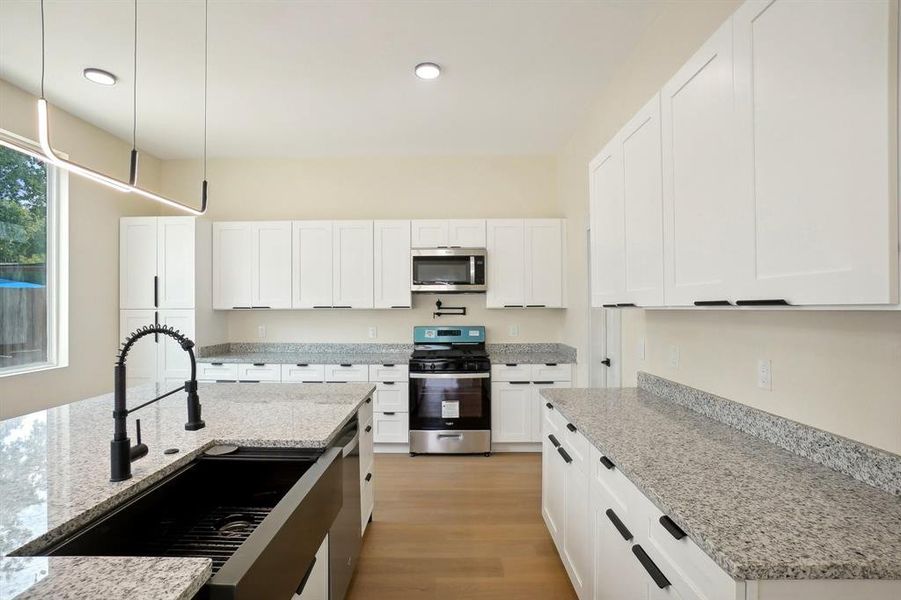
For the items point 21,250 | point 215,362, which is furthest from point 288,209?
point 21,250

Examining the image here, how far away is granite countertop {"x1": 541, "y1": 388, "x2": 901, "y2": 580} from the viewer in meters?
0.81

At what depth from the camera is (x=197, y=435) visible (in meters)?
1.52

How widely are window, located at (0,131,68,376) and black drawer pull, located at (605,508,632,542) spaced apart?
414 centimetres

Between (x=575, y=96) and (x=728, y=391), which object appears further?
(x=575, y=96)

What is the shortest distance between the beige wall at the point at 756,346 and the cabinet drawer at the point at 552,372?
1.06 m

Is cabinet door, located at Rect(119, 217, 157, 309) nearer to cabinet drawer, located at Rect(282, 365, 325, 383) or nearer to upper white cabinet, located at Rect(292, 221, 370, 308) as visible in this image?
upper white cabinet, located at Rect(292, 221, 370, 308)

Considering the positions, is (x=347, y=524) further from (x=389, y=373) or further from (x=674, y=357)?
(x=389, y=373)

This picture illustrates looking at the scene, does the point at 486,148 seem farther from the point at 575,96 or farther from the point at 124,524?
the point at 124,524

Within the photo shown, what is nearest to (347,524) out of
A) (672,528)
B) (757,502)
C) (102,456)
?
(102,456)

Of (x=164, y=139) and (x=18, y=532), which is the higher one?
(x=164, y=139)

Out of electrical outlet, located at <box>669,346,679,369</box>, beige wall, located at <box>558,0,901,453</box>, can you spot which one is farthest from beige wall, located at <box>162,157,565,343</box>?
electrical outlet, located at <box>669,346,679,369</box>

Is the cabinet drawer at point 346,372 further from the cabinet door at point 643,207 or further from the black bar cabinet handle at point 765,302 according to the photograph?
the black bar cabinet handle at point 765,302

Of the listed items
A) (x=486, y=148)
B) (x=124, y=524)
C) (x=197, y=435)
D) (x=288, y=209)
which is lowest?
(x=124, y=524)

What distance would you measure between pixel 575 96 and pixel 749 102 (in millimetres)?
2343
